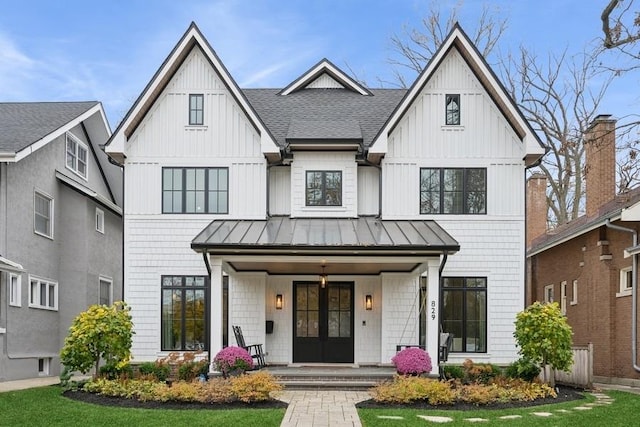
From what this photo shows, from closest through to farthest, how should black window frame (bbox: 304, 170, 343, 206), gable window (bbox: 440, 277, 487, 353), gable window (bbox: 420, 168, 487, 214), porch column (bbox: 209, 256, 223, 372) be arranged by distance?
1. porch column (bbox: 209, 256, 223, 372)
2. gable window (bbox: 440, 277, 487, 353)
3. gable window (bbox: 420, 168, 487, 214)
4. black window frame (bbox: 304, 170, 343, 206)

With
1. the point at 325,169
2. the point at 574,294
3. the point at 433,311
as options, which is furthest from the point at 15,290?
the point at 574,294

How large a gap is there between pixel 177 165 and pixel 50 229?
5.56 metres

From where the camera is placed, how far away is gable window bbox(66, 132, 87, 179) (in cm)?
2173

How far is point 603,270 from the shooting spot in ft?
61.3

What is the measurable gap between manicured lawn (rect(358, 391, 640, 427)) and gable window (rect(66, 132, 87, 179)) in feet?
46.8

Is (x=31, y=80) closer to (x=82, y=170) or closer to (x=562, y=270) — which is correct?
(x=82, y=170)

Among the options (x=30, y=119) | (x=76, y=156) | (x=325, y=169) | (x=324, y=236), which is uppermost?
(x=30, y=119)

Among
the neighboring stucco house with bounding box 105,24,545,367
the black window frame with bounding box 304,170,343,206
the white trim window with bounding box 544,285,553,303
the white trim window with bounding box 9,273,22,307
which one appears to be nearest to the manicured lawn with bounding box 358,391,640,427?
the neighboring stucco house with bounding box 105,24,545,367

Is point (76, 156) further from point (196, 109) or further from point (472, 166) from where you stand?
point (472, 166)

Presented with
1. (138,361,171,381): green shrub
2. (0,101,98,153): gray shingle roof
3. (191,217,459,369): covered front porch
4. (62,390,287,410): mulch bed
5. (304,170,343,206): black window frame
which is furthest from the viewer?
(0,101,98,153): gray shingle roof

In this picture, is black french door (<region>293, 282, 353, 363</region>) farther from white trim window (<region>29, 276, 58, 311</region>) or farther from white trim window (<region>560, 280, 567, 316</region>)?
white trim window (<region>560, 280, 567, 316</region>)

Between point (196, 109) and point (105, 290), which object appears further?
point (105, 290)

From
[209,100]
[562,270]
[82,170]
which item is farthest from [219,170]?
[562,270]

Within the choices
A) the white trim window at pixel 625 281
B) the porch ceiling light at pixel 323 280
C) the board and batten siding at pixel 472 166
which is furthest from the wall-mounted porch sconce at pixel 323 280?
the white trim window at pixel 625 281
